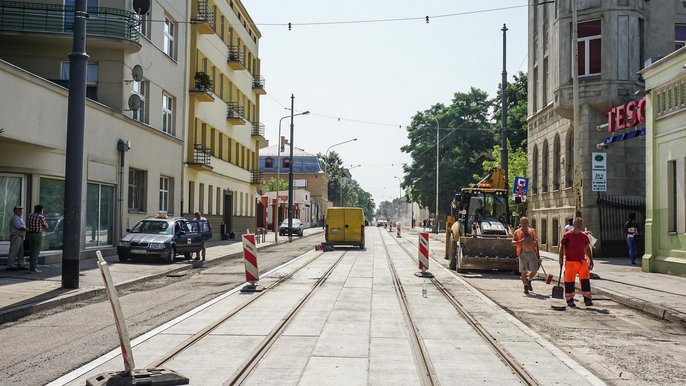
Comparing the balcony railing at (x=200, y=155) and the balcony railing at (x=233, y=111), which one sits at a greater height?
the balcony railing at (x=233, y=111)

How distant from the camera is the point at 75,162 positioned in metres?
13.7

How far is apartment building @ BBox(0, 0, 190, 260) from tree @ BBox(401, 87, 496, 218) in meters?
36.4

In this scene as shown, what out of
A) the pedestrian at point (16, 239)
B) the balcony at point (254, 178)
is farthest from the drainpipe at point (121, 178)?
the balcony at point (254, 178)

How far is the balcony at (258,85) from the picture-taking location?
53750 mm

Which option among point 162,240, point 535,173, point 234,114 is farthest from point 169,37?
point 535,173

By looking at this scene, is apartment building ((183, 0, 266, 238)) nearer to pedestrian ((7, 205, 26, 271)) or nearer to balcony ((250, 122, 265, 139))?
balcony ((250, 122, 265, 139))

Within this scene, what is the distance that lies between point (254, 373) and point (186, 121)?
29718 millimetres

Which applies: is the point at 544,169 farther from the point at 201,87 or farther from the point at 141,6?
the point at 141,6

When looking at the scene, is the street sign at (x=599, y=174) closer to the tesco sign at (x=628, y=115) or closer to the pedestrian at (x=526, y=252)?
the tesco sign at (x=628, y=115)

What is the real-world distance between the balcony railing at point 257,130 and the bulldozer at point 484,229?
31488mm

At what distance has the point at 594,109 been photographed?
90.2ft

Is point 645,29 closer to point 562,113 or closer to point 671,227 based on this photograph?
point 562,113

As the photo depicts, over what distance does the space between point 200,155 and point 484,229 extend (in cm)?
1941

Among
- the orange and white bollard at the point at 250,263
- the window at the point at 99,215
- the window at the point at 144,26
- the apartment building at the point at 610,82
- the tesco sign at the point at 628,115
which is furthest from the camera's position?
the window at the point at 144,26
